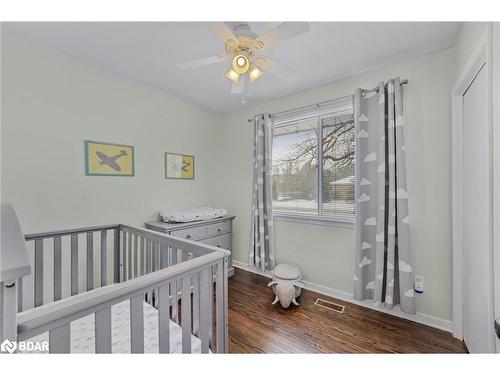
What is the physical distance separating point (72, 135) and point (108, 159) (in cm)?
33

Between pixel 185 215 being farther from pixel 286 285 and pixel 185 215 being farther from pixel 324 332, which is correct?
pixel 324 332

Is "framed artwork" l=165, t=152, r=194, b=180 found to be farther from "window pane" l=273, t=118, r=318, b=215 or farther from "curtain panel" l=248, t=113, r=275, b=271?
"window pane" l=273, t=118, r=318, b=215

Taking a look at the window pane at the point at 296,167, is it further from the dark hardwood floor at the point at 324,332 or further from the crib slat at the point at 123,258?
the crib slat at the point at 123,258

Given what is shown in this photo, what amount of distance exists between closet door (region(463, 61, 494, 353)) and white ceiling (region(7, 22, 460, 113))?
0.57 meters

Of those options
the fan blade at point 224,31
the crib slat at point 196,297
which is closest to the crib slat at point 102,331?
the crib slat at point 196,297

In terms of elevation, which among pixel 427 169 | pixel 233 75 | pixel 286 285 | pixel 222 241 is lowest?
pixel 286 285

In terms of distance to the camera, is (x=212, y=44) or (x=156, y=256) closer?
(x=156, y=256)

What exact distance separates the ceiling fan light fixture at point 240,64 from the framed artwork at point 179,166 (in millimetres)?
1540

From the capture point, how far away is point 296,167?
8.59 ft

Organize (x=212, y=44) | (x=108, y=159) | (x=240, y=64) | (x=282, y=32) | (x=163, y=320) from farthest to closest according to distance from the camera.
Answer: (x=108, y=159) → (x=212, y=44) → (x=240, y=64) → (x=282, y=32) → (x=163, y=320)

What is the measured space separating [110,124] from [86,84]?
14.7 inches

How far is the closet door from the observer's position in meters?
1.16

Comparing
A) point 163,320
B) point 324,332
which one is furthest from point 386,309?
point 163,320
